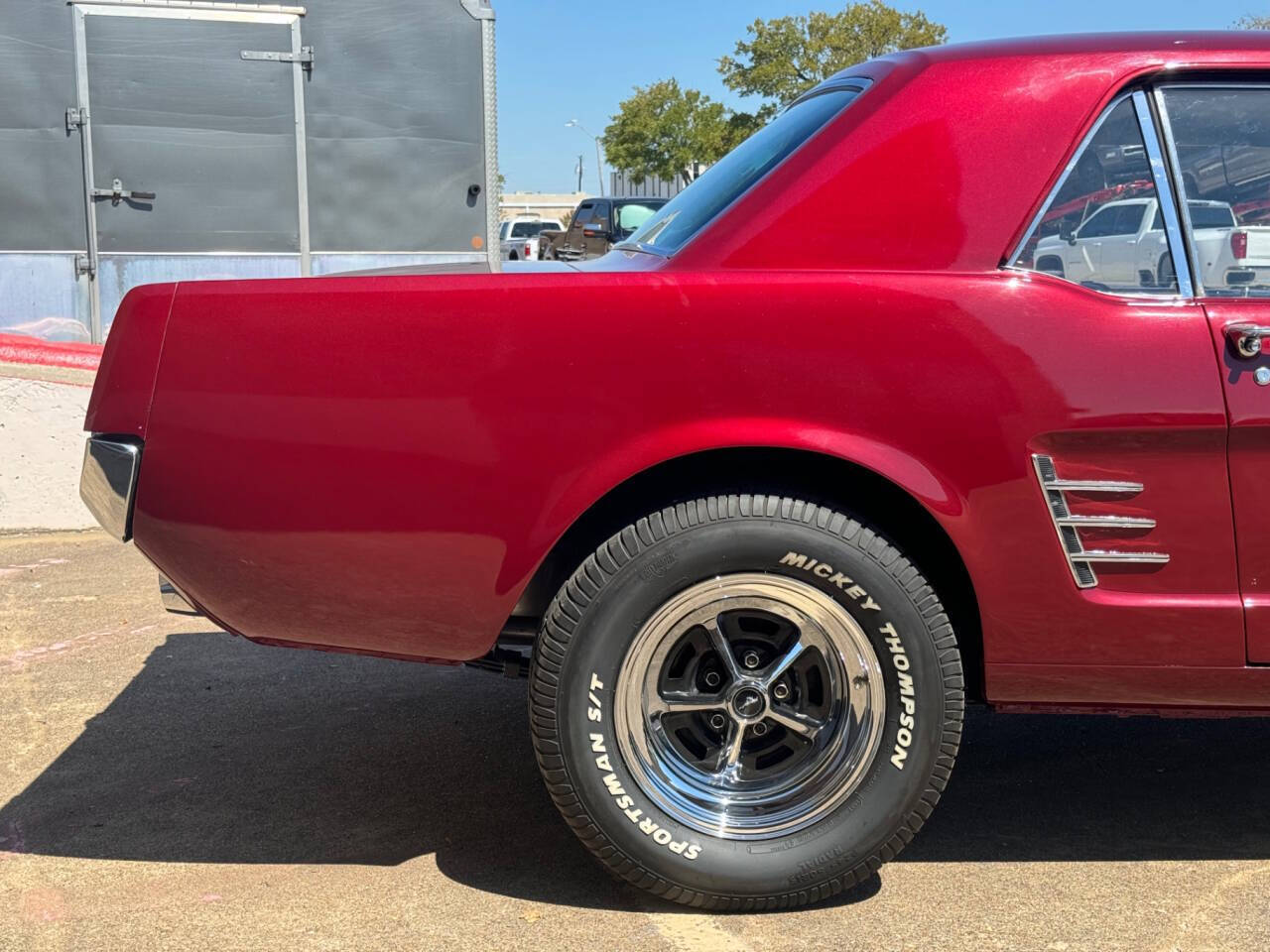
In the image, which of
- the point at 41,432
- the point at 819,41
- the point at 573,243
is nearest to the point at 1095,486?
the point at 573,243

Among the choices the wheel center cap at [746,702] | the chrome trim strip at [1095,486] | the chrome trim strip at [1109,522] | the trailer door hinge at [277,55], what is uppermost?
the trailer door hinge at [277,55]

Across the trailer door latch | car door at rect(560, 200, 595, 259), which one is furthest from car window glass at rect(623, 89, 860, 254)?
the trailer door latch

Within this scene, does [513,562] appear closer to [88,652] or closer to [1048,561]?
[1048,561]

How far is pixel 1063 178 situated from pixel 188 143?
24.8 ft

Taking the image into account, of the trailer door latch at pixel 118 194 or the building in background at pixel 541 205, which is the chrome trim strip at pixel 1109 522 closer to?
the trailer door latch at pixel 118 194

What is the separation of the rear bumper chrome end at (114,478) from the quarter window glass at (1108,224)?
1818 millimetres

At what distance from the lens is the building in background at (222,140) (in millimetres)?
8672

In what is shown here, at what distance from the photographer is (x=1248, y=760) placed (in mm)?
3598

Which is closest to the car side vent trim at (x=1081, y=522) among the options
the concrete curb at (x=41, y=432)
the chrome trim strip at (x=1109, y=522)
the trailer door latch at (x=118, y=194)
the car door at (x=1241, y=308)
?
the chrome trim strip at (x=1109, y=522)

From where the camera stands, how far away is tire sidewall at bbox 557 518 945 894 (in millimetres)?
2580

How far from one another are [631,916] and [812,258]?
4.58 ft

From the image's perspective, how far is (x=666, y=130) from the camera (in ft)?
173

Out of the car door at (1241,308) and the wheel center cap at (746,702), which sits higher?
the car door at (1241,308)

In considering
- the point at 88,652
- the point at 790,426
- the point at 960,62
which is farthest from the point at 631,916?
the point at 88,652
